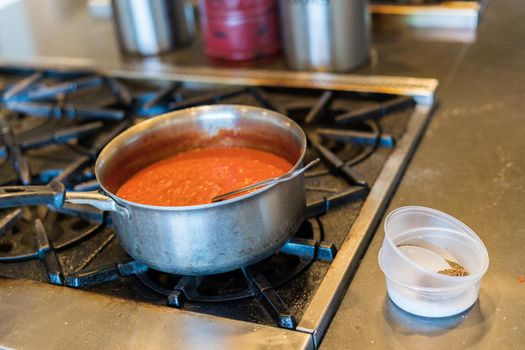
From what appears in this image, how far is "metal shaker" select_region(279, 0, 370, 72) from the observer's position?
1085 millimetres

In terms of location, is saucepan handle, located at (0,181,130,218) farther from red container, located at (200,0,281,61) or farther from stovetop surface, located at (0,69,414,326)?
red container, located at (200,0,281,61)

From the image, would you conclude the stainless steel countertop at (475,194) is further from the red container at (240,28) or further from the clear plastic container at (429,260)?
the red container at (240,28)

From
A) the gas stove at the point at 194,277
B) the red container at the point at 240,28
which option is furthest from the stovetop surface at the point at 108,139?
the red container at the point at 240,28

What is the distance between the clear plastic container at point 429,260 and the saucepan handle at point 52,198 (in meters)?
0.28

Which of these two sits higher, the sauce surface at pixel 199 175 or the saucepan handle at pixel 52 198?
the saucepan handle at pixel 52 198

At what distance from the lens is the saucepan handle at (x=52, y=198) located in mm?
657

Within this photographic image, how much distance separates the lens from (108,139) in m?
1.01

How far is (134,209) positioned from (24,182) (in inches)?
14.7

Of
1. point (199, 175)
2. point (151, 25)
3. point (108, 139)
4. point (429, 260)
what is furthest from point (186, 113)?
point (151, 25)

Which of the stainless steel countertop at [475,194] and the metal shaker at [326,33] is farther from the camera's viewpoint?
the metal shaker at [326,33]

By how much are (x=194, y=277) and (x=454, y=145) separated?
0.43m

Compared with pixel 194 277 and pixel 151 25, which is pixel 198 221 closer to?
pixel 194 277

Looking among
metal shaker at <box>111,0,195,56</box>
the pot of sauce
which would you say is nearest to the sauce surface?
the pot of sauce

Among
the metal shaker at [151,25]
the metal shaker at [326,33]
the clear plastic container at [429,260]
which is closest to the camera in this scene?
the clear plastic container at [429,260]
